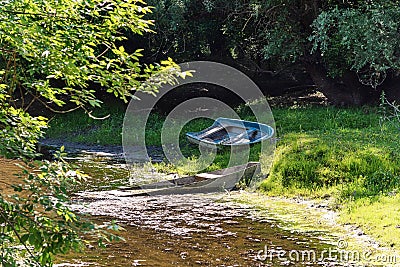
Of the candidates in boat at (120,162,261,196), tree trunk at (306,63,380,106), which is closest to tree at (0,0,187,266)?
boat at (120,162,261,196)

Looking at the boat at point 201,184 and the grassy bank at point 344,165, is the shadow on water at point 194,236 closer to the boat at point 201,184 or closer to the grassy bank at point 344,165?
the boat at point 201,184

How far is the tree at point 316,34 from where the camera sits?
50.9 feet

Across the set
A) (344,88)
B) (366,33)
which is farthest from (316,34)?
(344,88)

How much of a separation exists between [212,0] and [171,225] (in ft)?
40.9

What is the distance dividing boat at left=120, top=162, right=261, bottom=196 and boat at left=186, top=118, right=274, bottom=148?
2012mm

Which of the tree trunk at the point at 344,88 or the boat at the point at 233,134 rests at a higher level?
the tree trunk at the point at 344,88

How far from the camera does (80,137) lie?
18.9 meters

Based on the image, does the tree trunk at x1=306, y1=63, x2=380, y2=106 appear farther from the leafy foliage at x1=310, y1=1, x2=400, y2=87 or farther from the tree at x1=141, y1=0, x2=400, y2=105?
the leafy foliage at x1=310, y1=1, x2=400, y2=87

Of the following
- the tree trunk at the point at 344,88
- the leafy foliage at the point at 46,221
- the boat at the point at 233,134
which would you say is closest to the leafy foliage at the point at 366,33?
the tree trunk at the point at 344,88

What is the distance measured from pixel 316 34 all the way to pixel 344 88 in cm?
288

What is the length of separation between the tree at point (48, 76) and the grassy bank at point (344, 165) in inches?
186

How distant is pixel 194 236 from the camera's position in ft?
25.6

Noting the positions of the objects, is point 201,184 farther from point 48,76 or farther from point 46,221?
point 46,221

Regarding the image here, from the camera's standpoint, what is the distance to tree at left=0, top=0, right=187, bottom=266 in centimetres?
326
